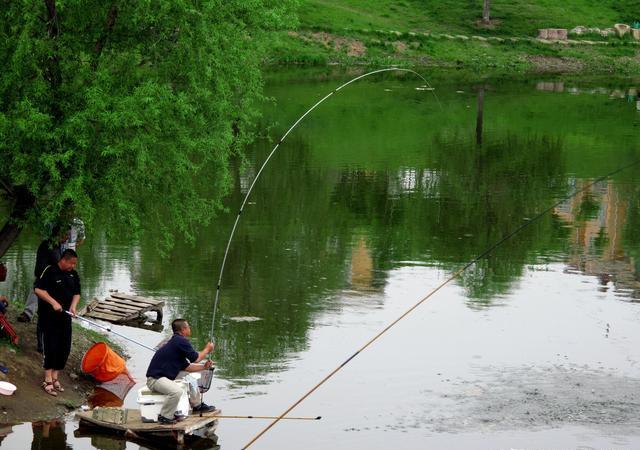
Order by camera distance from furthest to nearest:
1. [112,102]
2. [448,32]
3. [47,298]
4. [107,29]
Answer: [448,32] → [107,29] → [112,102] → [47,298]

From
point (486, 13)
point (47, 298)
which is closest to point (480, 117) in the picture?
point (486, 13)

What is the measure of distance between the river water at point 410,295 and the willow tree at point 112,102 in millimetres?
2737

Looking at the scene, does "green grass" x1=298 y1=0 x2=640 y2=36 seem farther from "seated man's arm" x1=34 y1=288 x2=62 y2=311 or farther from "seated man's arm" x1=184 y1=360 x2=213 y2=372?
"seated man's arm" x1=184 y1=360 x2=213 y2=372

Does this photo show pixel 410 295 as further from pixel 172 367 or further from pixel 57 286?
pixel 172 367

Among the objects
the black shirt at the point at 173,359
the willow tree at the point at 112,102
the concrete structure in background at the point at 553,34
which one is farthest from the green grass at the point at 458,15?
the black shirt at the point at 173,359

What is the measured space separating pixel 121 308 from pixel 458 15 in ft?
250

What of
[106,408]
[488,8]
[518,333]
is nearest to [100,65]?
[106,408]

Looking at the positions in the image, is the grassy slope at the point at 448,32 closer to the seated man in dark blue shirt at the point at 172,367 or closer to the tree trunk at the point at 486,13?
the tree trunk at the point at 486,13

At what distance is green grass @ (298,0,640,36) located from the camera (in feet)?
289

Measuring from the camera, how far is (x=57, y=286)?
16516 mm

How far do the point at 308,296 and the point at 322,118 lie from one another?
32.7 m

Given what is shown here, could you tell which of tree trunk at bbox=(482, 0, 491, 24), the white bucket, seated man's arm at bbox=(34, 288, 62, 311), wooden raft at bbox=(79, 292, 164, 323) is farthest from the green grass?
the white bucket

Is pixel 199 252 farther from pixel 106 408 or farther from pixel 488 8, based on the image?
pixel 488 8

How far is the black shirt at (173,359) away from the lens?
15.3 meters
